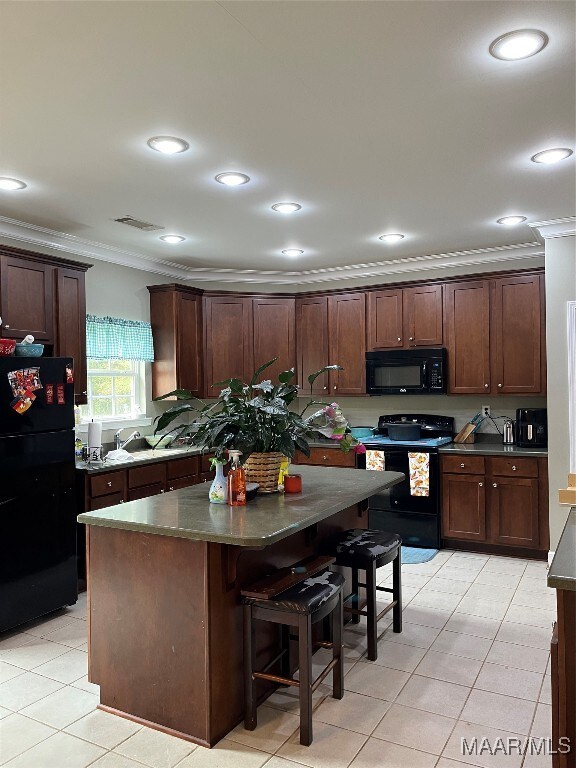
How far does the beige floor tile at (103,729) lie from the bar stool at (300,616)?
0.51 metres

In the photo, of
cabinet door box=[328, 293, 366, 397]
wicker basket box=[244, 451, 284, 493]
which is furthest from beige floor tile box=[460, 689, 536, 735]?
cabinet door box=[328, 293, 366, 397]

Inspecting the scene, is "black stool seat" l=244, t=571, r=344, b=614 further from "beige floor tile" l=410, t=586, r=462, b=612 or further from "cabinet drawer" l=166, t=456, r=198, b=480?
"cabinet drawer" l=166, t=456, r=198, b=480

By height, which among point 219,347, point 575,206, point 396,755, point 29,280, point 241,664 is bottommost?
point 396,755

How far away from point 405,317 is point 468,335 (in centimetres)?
62

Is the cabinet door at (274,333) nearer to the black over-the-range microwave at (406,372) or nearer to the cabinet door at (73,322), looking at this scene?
the black over-the-range microwave at (406,372)

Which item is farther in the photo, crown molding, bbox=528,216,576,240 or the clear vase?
crown molding, bbox=528,216,576,240

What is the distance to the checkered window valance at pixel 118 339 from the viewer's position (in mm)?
4969

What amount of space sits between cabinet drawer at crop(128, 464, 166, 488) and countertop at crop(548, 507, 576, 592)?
3.27 metres

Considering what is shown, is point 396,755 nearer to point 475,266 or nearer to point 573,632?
point 573,632

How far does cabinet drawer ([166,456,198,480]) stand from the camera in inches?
195

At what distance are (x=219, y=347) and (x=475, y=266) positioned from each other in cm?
256

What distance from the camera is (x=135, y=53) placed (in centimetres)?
209

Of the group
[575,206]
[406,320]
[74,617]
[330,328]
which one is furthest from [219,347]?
[575,206]

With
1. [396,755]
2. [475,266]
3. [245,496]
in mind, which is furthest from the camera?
[475,266]
